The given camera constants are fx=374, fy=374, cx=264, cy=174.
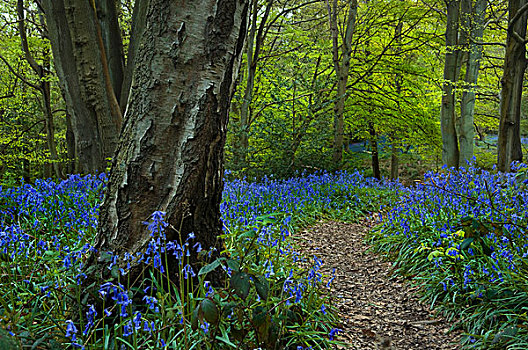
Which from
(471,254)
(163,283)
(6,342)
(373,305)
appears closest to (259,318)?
(163,283)

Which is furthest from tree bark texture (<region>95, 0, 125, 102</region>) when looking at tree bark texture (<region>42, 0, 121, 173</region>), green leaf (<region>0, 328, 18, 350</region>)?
green leaf (<region>0, 328, 18, 350</region>)

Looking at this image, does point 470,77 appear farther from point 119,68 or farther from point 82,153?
point 82,153

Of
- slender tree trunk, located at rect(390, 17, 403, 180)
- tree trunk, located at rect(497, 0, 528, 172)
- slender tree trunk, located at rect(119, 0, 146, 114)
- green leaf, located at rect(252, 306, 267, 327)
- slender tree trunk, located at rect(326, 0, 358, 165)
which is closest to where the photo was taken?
green leaf, located at rect(252, 306, 267, 327)

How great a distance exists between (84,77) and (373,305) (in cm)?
450

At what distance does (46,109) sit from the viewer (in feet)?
29.3

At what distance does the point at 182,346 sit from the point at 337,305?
1.72m

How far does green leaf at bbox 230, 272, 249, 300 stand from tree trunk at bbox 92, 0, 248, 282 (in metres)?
0.66

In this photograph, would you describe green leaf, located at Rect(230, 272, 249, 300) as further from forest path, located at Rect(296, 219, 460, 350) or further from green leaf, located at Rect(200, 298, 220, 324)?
forest path, located at Rect(296, 219, 460, 350)

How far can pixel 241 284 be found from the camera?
163 cm

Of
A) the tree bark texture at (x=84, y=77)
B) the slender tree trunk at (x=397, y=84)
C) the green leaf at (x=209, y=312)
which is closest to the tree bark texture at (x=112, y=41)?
the tree bark texture at (x=84, y=77)

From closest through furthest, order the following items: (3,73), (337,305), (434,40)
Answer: (337,305) → (434,40) → (3,73)

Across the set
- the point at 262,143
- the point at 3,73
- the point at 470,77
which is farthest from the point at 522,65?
the point at 3,73

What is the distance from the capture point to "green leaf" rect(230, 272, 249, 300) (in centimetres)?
160

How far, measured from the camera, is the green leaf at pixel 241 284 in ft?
5.24
